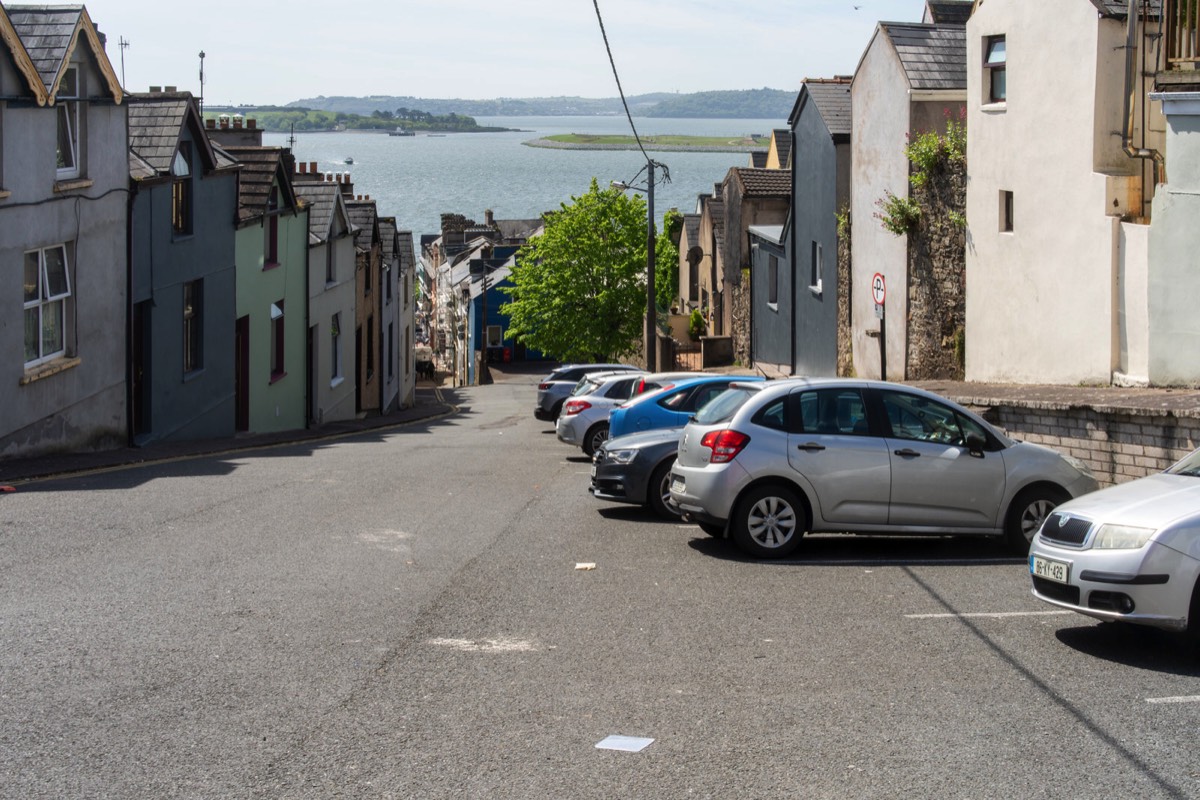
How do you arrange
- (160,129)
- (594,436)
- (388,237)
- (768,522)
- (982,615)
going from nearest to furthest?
1. (982,615)
2. (768,522)
3. (594,436)
4. (160,129)
5. (388,237)

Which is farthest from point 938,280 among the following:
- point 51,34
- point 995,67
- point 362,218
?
point 362,218

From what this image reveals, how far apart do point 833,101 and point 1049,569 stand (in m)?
24.6

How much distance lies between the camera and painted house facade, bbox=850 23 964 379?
2567 cm

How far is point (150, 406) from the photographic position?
23.2m

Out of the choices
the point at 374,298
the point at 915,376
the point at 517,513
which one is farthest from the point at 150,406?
the point at 374,298

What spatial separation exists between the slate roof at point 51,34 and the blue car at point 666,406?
907 cm

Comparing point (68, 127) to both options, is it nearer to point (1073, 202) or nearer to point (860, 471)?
point (860, 471)

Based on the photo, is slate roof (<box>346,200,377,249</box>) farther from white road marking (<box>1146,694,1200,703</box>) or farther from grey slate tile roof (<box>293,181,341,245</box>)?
white road marking (<box>1146,694,1200,703</box>)

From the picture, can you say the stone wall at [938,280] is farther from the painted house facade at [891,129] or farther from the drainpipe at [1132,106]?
the drainpipe at [1132,106]

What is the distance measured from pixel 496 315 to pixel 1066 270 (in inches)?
2416

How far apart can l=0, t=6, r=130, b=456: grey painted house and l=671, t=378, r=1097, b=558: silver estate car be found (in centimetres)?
1054

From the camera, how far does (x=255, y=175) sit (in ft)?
97.2

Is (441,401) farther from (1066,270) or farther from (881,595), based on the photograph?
(881,595)

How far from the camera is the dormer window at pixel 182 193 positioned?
2447cm
